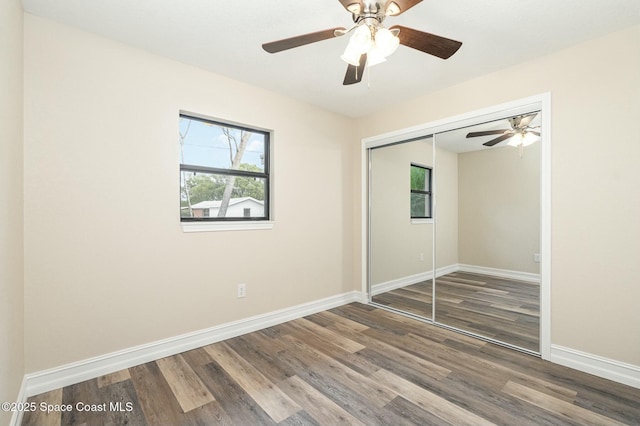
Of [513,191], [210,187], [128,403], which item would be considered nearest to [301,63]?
[210,187]

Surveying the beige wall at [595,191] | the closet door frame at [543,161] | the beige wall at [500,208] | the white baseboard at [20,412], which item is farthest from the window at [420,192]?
the white baseboard at [20,412]

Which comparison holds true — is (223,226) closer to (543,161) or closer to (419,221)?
(419,221)

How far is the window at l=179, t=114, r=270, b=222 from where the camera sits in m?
2.72

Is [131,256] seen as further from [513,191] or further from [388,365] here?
[513,191]

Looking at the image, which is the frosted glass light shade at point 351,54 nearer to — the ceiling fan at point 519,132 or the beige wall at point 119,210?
the beige wall at point 119,210

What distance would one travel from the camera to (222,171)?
114 inches

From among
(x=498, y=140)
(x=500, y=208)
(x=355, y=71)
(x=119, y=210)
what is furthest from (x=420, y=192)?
(x=119, y=210)

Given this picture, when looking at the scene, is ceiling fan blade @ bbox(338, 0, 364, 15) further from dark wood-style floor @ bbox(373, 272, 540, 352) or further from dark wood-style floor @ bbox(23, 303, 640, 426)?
dark wood-style floor @ bbox(373, 272, 540, 352)

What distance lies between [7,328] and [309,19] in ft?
8.08

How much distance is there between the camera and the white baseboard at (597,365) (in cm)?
204

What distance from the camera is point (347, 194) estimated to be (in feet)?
13.0

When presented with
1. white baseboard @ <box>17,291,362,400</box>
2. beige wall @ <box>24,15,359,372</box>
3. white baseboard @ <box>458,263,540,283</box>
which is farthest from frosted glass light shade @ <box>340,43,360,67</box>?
white baseboard @ <box>17,291,362,400</box>

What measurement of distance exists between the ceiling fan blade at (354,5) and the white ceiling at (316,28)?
1.33ft

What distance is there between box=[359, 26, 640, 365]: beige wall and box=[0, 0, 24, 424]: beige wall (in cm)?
350
